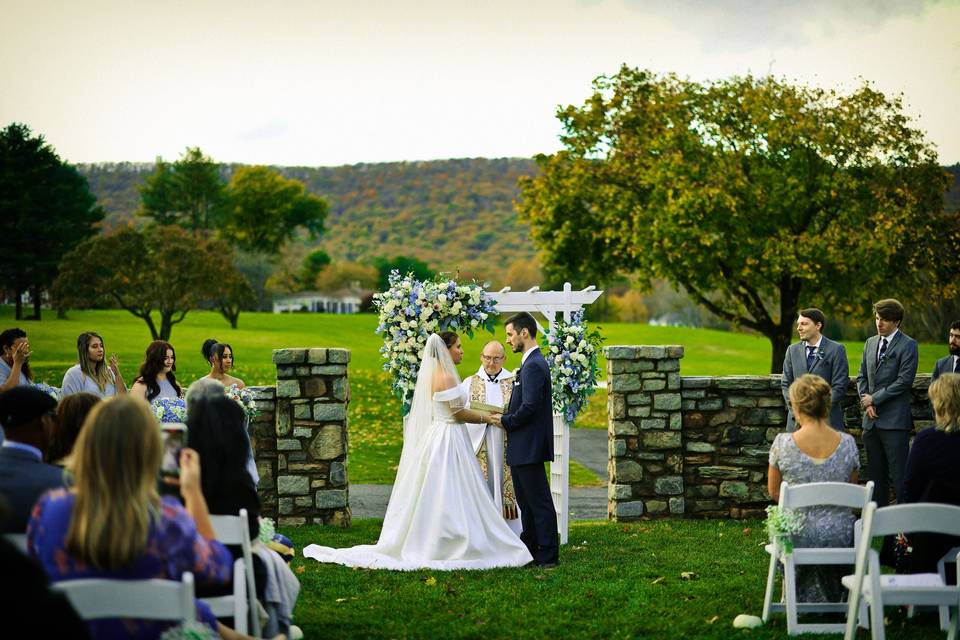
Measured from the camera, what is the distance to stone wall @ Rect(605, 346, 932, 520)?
35.1 ft

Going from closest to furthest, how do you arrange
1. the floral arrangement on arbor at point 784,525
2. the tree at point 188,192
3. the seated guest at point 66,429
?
the seated guest at point 66,429, the floral arrangement on arbor at point 784,525, the tree at point 188,192

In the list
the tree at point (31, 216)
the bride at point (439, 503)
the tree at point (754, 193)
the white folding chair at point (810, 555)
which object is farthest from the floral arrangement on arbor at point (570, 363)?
the tree at point (31, 216)

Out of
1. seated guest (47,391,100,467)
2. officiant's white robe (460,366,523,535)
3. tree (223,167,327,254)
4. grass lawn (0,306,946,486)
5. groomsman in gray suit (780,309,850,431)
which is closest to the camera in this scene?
seated guest (47,391,100,467)

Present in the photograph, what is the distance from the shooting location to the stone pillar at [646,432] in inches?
422

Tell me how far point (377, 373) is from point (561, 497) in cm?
2116

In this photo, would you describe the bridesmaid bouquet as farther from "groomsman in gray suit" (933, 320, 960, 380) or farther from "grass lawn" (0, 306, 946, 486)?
"groomsman in gray suit" (933, 320, 960, 380)

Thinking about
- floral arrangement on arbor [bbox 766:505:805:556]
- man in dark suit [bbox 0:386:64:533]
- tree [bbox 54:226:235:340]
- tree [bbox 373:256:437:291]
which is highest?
tree [bbox 373:256:437:291]

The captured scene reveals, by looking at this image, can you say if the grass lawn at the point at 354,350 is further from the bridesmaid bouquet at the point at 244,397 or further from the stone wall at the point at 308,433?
the bridesmaid bouquet at the point at 244,397

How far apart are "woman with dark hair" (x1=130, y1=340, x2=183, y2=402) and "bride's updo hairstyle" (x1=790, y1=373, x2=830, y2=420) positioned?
547cm

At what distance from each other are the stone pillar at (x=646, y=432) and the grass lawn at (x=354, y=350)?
2578mm

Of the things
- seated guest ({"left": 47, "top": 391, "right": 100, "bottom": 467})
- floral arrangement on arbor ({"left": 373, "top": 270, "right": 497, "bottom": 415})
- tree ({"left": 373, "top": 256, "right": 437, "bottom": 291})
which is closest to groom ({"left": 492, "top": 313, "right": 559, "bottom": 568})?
floral arrangement on arbor ({"left": 373, "top": 270, "right": 497, "bottom": 415})

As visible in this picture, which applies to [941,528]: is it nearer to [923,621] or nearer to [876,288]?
[923,621]

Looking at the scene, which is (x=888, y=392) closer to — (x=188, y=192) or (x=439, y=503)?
(x=439, y=503)

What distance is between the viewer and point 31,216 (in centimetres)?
2838
